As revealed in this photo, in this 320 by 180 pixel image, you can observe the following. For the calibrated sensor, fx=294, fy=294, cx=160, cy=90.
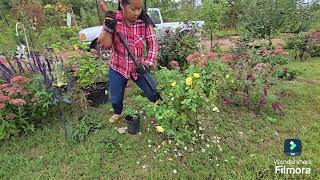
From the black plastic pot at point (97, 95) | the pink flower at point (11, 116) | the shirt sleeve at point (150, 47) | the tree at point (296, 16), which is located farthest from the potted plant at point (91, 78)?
the tree at point (296, 16)

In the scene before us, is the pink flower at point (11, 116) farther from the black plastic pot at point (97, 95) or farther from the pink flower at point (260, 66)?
the pink flower at point (260, 66)

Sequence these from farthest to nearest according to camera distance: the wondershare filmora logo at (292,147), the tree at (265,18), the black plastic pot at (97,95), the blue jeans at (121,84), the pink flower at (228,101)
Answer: the tree at (265,18) → the black plastic pot at (97,95) → the pink flower at (228,101) → the blue jeans at (121,84) → the wondershare filmora logo at (292,147)

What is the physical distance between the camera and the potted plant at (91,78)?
4117 millimetres

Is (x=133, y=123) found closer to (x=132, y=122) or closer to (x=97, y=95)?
(x=132, y=122)

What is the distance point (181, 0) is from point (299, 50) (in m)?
9.59

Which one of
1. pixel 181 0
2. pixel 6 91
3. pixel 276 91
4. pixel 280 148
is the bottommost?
pixel 280 148

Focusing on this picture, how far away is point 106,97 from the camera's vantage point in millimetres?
4289

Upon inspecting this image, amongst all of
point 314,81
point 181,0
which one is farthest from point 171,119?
point 181,0

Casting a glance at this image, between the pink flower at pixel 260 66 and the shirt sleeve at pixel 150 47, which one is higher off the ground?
the shirt sleeve at pixel 150 47

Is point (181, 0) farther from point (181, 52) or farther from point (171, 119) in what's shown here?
point (171, 119)

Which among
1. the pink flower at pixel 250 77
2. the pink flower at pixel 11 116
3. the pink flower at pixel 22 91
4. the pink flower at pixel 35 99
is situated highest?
the pink flower at pixel 250 77

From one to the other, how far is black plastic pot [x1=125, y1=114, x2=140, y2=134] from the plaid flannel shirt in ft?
1.55

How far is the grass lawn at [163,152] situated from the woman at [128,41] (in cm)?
61

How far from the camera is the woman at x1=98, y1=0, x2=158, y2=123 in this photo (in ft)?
9.27
